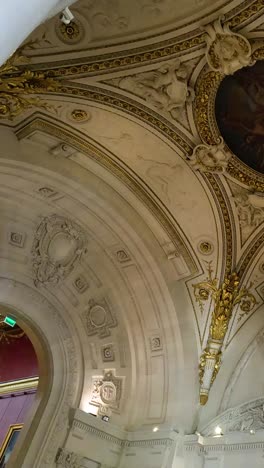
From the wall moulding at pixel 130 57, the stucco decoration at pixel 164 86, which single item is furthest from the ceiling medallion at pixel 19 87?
the stucco decoration at pixel 164 86

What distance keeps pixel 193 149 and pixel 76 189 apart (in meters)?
2.35

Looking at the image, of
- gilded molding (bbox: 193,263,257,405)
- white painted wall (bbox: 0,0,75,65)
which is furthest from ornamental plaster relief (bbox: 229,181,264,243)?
white painted wall (bbox: 0,0,75,65)

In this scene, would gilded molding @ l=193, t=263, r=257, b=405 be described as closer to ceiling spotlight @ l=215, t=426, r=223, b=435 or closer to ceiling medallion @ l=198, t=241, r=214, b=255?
ceiling medallion @ l=198, t=241, r=214, b=255

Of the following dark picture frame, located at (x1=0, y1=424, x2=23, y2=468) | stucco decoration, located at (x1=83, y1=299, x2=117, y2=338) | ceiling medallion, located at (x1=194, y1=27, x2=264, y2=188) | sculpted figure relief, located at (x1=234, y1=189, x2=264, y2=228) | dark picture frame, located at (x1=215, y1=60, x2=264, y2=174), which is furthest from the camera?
dark picture frame, located at (x1=0, y1=424, x2=23, y2=468)

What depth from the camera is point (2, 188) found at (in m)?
8.41

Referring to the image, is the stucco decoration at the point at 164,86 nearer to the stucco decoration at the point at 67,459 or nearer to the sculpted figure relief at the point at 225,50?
the sculpted figure relief at the point at 225,50

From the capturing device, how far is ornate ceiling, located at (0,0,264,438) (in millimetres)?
6840

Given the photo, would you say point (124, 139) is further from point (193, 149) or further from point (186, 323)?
point (186, 323)

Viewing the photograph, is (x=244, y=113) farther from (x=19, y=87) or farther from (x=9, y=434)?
(x=9, y=434)

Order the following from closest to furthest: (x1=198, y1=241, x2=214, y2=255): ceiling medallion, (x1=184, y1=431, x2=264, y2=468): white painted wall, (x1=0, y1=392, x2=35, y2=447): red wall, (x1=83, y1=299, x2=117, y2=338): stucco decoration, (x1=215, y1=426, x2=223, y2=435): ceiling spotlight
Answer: (x1=184, y1=431, x2=264, y2=468): white painted wall < (x1=215, y1=426, x2=223, y2=435): ceiling spotlight < (x1=198, y1=241, x2=214, y2=255): ceiling medallion < (x1=83, y1=299, x2=117, y2=338): stucco decoration < (x1=0, y1=392, x2=35, y2=447): red wall

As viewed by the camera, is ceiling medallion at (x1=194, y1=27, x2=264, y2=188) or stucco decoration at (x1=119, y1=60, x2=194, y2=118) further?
stucco decoration at (x1=119, y1=60, x2=194, y2=118)

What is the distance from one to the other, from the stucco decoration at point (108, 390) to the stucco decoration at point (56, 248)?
88.2 inches

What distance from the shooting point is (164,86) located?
759cm

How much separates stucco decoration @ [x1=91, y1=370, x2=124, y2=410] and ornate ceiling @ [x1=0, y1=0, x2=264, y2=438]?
40 mm
